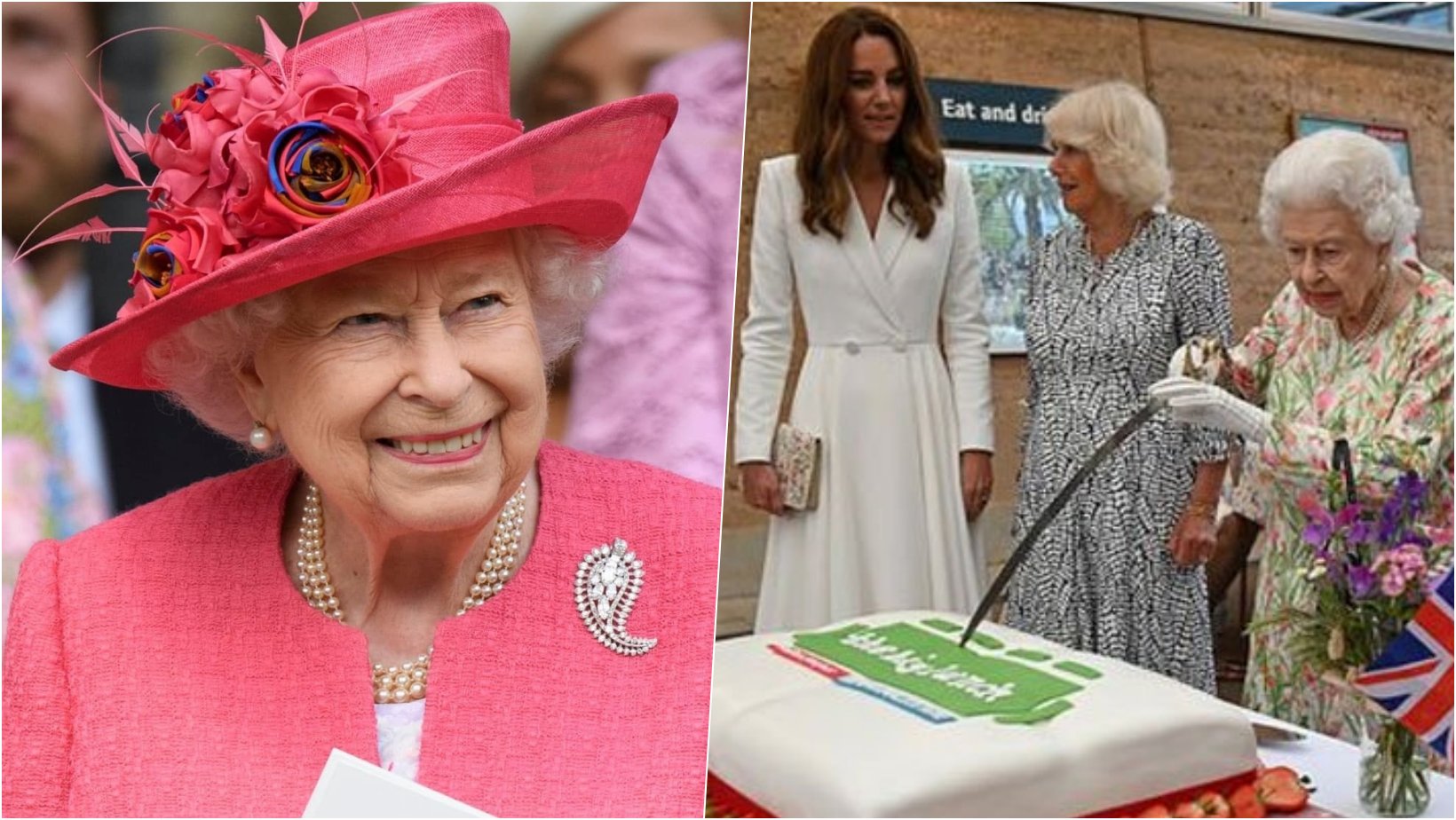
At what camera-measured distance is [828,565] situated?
2031mm

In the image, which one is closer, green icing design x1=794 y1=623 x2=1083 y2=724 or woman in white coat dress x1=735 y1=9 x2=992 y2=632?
green icing design x1=794 y1=623 x2=1083 y2=724

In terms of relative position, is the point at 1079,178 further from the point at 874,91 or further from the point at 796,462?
the point at 796,462

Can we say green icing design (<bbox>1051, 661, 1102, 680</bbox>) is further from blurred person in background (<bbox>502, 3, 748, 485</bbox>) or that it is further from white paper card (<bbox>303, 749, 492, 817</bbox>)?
white paper card (<bbox>303, 749, 492, 817</bbox>)

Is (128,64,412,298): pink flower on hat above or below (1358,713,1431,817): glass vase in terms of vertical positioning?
above

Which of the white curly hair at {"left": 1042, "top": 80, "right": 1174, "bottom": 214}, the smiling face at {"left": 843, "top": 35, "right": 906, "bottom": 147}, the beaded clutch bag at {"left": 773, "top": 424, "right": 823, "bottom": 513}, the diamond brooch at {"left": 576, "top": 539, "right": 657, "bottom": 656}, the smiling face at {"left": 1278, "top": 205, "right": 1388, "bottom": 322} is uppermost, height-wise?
the smiling face at {"left": 843, "top": 35, "right": 906, "bottom": 147}

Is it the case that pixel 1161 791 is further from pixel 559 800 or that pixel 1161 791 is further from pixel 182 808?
pixel 182 808

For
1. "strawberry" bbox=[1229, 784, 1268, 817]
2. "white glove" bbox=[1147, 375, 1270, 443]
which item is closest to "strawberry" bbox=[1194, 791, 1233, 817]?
"strawberry" bbox=[1229, 784, 1268, 817]

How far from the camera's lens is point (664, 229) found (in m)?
1.48

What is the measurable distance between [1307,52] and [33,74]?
1648 millimetres

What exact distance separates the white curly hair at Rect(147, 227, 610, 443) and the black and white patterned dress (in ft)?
2.78

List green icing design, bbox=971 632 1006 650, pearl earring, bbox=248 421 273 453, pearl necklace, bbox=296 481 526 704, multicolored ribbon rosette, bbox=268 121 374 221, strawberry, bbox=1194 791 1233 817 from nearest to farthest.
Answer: multicolored ribbon rosette, bbox=268 121 374 221
pearl earring, bbox=248 421 273 453
pearl necklace, bbox=296 481 526 704
strawberry, bbox=1194 791 1233 817
green icing design, bbox=971 632 1006 650

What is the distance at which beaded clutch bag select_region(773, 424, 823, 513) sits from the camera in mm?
1995

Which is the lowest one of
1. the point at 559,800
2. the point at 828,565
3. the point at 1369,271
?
the point at 559,800

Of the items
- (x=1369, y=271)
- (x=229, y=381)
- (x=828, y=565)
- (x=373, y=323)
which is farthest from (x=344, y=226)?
(x=1369, y=271)
